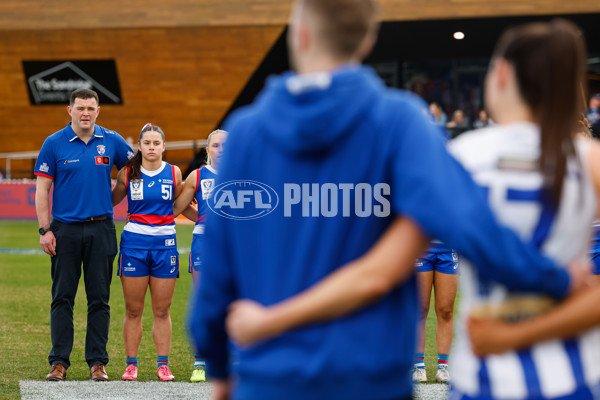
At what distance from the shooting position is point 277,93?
2.01m

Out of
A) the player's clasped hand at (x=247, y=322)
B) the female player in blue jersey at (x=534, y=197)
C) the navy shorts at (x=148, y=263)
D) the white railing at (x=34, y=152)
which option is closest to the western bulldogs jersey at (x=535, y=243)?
the female player in blue jersey at (x=534, y=197)

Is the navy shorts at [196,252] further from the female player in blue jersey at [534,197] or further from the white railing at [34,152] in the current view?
the white railing at [34,152]

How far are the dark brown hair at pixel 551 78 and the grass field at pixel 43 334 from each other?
5166 millimetres

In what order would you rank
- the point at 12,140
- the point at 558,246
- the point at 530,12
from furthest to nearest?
the point at 12,140
the point at 530,12
the point at 558,246

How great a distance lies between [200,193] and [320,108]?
208 inches

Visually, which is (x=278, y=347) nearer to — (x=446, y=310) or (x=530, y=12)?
(x=446, y=310)

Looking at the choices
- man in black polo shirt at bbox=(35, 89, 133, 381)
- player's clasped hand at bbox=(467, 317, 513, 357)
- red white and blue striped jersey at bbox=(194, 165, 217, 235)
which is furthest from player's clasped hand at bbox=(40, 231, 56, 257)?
player's clasped hand at bbox=(467, 317, 513, 357)

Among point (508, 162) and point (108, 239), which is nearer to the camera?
point (508, 162)

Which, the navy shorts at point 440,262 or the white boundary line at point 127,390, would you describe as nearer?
the white boundary line at point 127,390

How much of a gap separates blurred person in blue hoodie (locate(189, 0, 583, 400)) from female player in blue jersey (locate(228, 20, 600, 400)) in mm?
77

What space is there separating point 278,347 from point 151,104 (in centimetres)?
3173

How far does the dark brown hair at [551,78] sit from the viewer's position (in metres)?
2.07

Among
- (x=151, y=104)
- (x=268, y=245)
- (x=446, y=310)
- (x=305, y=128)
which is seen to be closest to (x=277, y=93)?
(x=305, y=128)

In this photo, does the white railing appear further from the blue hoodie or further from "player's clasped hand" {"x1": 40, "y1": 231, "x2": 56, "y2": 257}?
the blue hoodie
